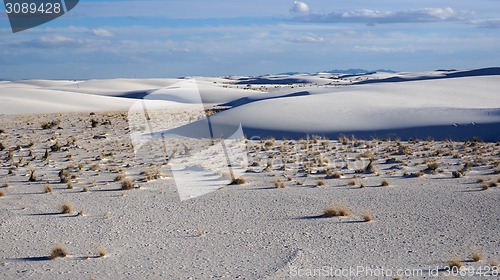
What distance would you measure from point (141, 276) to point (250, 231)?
295cm

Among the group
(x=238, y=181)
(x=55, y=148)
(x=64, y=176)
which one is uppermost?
(x=64, y=176)

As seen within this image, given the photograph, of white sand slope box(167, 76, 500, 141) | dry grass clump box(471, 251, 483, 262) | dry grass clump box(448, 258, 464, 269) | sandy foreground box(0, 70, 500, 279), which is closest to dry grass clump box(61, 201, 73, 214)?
sandy foreground box(0, 70, 500, 279)

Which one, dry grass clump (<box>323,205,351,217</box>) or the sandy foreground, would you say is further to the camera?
dry grass clump (<box>323,205,351,217</box>)

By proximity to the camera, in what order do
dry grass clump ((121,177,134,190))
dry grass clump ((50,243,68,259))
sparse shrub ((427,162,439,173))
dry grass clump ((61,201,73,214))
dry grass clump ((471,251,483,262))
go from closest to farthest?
dry grass clump ((471,251,483,262))
dry grass clump ((50,243,68,259))
dry grass clump ((61,201,73,214))
dry grass clump ((121,177,134,190))
sparse shrub ((427,162,439,173))

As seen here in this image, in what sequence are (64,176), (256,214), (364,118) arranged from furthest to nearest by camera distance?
(364,118) < (64,176) < (256,214)

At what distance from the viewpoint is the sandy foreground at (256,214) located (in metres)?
8.90

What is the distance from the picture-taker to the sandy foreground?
8.90m

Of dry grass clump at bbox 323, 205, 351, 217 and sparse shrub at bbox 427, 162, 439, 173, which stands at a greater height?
dry grass clump at bbox 323, 205, 351, 217

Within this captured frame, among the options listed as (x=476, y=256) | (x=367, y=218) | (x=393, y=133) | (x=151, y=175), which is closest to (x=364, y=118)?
(x=393, y=133)

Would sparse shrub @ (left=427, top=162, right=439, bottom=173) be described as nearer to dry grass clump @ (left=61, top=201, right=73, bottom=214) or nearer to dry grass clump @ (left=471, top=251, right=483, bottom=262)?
dry grass clump @ (left=471, top=251, right=483, bottom=262)

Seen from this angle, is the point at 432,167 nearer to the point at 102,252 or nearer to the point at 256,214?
the point at 256,214

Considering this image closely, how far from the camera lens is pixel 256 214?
12.4m

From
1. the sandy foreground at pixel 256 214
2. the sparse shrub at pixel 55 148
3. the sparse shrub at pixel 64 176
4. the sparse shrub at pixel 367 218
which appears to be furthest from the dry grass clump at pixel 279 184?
the sparse shrub at pixel 55 148

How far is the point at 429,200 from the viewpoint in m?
13.3
